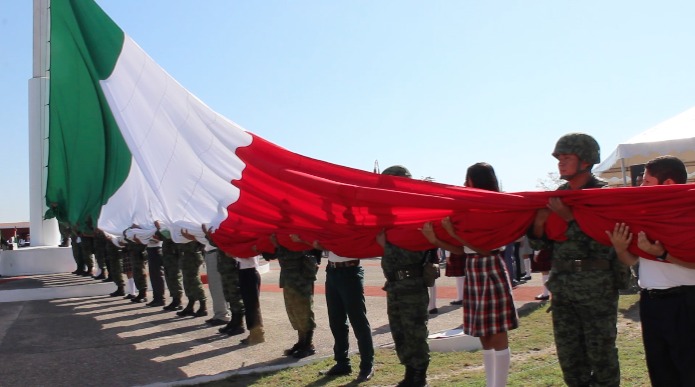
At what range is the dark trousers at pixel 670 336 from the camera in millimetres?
3387

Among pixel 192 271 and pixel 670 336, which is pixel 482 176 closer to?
pixel 670 336

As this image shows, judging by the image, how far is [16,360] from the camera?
7012 millimetres

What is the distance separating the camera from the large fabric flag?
146 inches

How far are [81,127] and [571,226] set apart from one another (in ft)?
34.0

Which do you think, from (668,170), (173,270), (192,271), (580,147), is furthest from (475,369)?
(173,270)

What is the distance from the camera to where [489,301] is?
14.3 ft

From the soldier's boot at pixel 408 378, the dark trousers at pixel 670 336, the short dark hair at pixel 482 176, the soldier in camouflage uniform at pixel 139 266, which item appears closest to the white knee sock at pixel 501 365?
the soldier's boot at pixel 408 378

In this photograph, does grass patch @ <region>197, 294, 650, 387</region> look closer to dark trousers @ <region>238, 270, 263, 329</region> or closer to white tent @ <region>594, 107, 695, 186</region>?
dark trousers @ <region>238, 270, 263, 329</region>

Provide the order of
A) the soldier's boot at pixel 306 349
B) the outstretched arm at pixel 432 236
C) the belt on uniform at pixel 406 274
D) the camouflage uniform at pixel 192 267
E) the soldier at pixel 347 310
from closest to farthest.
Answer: the outstretched arm at pixel 432 236
the belt on uniform at pixel 406 274
the soldier at pixel 347 310
the soldier's boot at pixel 306 349
the camouflage uniform at pixel 192 267

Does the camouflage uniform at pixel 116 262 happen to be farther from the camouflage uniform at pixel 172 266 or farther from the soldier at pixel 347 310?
the soldier at pixel 347 310

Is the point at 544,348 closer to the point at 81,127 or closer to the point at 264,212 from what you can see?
the point at 264,212

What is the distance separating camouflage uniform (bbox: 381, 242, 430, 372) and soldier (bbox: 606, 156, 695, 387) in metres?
1.68

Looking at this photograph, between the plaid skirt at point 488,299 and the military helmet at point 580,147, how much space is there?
0.95 meters

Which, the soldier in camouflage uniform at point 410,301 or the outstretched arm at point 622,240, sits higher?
the outstretched arm at point 622,240
